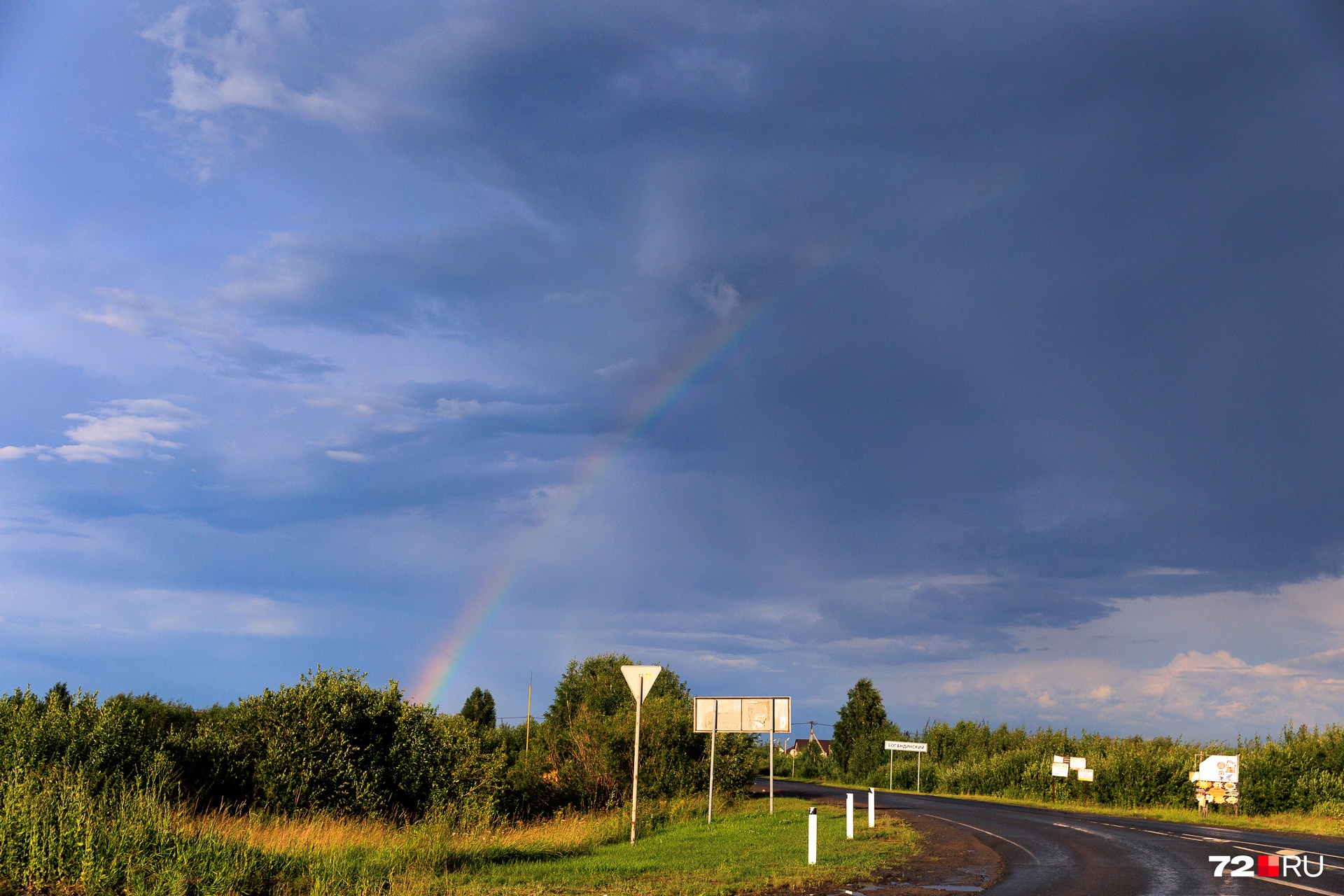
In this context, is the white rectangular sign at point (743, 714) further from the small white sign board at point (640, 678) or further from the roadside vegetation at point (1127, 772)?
the roadside vegetation at point (1127, 772)

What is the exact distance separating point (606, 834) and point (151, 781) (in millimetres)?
10718

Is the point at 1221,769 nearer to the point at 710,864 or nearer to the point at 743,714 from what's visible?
the point at 743,714

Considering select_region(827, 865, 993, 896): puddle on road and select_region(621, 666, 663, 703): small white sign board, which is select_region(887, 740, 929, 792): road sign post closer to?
select_region(621, 666, 663, 703): small white sign board

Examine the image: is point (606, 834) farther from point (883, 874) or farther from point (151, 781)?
point (151, 781)

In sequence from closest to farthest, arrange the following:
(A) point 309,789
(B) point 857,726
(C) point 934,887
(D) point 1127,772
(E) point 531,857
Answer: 1. (C) point 934,887
2. (E) point 531,857
3. (A) point 309,789
4. (D) point 1127,772
5. (B) point 857,726

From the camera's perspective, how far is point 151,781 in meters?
20.4

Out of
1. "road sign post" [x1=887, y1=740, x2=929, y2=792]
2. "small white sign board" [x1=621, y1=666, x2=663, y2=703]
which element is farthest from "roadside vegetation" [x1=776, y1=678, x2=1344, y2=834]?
"small white sign board" [x1=621, y1=666, x2=663, y2=703]

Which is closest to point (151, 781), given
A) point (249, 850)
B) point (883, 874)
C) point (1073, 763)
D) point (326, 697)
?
point (326, 697)

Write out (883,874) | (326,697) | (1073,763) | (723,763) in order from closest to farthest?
(883,874) → (326,697) → (723,763) → (1073,763)

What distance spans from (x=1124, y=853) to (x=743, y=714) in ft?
45.9

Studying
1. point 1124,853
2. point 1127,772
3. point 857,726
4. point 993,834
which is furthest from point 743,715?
point 857,726

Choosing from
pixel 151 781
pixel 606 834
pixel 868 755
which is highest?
pixel 151 781

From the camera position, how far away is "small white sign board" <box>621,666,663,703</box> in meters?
22.9

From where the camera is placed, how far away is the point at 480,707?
93.1 metres
